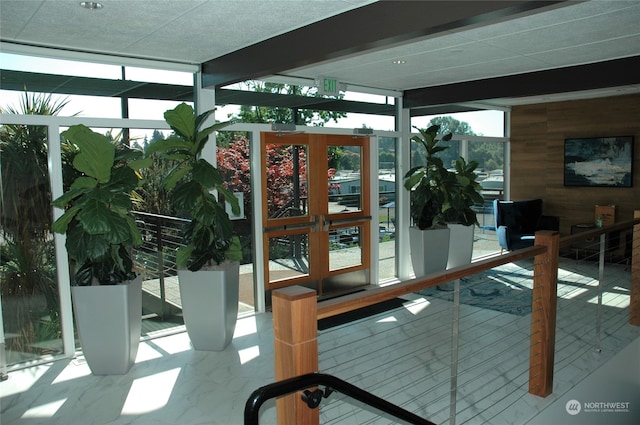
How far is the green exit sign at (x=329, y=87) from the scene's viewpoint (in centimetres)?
572

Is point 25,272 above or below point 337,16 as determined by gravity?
below

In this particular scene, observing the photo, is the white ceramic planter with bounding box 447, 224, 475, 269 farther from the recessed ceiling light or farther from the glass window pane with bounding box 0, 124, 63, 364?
the recessed ceiling light

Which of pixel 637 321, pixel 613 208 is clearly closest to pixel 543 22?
pixel 637 321

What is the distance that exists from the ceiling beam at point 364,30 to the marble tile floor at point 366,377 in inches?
73.3

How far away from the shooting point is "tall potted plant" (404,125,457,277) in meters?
6.99

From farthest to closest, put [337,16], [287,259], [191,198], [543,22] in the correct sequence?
1. [287,259]
2. [191,198]
3. [543,22]
4. [337,16]

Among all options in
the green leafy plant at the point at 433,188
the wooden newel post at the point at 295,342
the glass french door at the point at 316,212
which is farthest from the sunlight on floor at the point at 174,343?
the green leafy plant at the point at 433,188

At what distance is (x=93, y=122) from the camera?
173 inches

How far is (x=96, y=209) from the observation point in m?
3.66

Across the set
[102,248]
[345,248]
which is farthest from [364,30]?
[345,248]

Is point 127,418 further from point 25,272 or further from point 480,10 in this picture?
point 480,10

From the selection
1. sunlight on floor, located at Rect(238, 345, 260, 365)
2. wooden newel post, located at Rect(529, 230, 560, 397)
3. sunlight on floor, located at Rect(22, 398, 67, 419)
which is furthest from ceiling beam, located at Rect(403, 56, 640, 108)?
sunlight on floor, located at Rect(22, 398, 67, 419)

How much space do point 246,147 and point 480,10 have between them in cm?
343

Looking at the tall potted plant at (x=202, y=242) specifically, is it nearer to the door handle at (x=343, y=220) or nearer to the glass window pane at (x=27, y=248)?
the glass window pane at (x=27, y=248)
